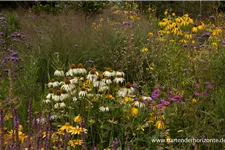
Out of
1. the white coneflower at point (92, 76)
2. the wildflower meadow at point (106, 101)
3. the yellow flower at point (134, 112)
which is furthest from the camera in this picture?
the white coneflower at point (92, 76)

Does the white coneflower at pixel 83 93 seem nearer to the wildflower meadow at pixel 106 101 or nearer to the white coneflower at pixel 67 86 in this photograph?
the wildflower meadow at pixel 106 101

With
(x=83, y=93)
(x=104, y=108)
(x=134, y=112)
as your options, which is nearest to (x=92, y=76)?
(x=83, y=93)

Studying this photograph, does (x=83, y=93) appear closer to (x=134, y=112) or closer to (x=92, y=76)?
(x=92, y=76)

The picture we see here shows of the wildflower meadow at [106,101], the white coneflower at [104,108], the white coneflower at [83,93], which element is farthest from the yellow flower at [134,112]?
the white coneflower at [83,93]

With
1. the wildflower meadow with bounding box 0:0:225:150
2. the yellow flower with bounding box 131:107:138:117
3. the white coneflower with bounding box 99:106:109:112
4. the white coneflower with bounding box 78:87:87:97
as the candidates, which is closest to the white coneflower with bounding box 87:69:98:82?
the wildflower meadow with bounding box 0:0:225:150

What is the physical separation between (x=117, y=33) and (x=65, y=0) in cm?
590

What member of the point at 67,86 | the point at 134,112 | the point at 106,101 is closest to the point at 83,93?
the point at 67,86

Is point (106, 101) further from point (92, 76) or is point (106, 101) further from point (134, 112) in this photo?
point (134, 112)

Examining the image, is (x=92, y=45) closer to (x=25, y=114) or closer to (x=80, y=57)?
(x=80, y=57)

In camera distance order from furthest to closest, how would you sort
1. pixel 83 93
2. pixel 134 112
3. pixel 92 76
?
pixel 92 76, pixel 83 93, pixel 134 112

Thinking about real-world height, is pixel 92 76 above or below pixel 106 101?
above

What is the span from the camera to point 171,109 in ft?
9.08

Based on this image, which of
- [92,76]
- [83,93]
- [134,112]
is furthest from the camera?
[92,76]

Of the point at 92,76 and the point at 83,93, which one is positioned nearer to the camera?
the point at 83,93
